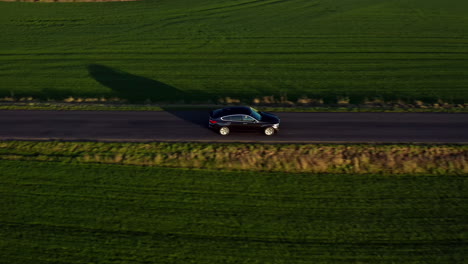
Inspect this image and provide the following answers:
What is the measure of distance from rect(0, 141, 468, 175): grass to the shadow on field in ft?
21.0

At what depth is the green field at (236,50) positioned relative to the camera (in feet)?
109

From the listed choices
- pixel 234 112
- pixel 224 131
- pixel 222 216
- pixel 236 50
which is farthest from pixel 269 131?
pixel 236 50

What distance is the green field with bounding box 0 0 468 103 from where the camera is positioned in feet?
109

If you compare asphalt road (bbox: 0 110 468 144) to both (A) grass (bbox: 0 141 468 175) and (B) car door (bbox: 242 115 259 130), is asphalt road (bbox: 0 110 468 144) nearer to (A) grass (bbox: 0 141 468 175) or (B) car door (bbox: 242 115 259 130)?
(B) car door (bbox: 242 115 259 130)

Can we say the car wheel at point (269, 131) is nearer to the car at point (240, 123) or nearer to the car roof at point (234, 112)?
the car at point (240, 123)

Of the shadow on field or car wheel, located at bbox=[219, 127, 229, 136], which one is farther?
the shadow on field

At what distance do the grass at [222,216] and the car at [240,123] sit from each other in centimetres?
369

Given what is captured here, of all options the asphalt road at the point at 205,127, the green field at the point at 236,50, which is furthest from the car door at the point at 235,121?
the green field at the point at 236,50

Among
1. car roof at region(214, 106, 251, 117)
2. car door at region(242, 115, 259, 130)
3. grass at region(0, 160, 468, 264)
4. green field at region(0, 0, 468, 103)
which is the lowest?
grass at region(0, 160, 468, 264)

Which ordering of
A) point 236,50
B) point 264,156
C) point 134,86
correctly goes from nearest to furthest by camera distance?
1. point 264,156
2. point 134,86
3. point 236,50

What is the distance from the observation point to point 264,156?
2136cm

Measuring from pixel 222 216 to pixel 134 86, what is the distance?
19.2 m

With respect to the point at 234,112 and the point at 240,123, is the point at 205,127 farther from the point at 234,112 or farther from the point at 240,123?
the point at 240,123

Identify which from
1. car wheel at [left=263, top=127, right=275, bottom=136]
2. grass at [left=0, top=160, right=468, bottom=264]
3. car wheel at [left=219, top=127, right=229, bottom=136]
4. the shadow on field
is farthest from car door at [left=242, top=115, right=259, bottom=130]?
the shadow on field
